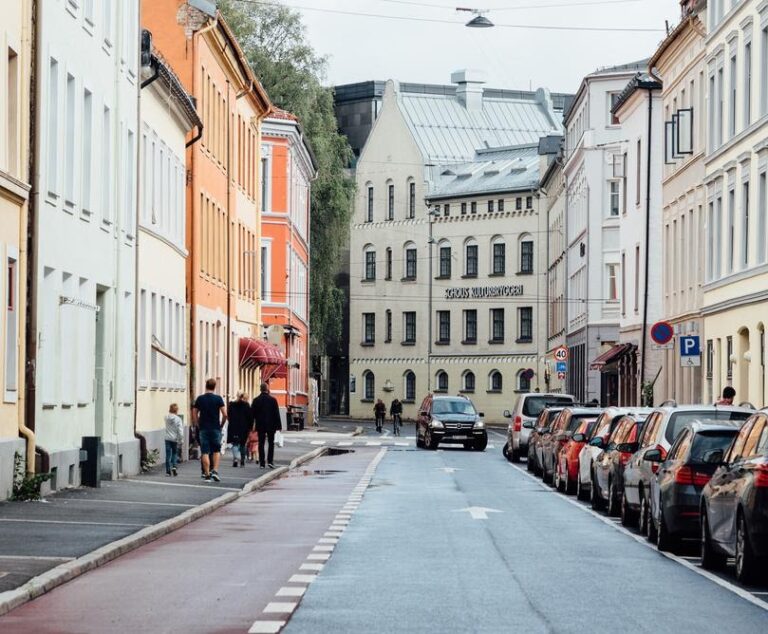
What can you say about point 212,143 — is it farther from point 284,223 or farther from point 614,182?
point 614,182

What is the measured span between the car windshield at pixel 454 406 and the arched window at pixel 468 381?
5126cm

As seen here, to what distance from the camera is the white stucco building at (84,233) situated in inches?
1112

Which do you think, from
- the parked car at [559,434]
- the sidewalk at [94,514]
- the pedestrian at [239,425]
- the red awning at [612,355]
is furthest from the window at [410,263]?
the sidewalk at [94,514]

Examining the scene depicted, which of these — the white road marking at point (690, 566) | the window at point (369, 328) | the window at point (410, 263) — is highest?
the window at point (410, 263)

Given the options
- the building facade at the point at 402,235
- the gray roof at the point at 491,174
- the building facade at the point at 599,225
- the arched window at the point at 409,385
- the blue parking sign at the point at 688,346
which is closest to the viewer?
the blue parking sign at the point at 688,346

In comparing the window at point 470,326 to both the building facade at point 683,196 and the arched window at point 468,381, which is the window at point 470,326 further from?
the building facade at point 683,196

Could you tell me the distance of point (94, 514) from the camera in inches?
932

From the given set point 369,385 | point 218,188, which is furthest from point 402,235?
point 218,188

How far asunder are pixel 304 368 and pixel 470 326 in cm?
2355

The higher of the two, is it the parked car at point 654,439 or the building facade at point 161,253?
the building facade at point 161,253

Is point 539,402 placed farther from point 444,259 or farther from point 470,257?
point 444,259

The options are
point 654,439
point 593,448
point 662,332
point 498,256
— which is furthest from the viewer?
point 498,256

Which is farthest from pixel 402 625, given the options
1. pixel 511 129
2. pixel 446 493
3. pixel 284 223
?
pixel 511 129

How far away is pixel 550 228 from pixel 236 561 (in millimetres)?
89416
